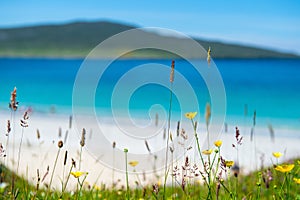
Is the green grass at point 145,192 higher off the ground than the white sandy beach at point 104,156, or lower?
higher

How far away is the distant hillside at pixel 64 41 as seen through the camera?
340 feet

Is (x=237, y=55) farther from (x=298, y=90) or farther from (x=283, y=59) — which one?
(x=298, y=90)

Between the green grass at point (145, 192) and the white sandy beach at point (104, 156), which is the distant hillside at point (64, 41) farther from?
the green grass at point (145, 192)

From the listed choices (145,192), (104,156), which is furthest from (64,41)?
(145,192)

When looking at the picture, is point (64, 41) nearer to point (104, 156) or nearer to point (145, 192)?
point (104, 156)

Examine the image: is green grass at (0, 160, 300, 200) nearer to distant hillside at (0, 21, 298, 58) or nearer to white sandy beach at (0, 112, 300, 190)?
white sandy beach at (0, 112, 300, 190)

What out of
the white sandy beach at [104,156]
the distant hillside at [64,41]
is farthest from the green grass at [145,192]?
the distant hillside at [64,41]

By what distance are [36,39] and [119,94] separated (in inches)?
2756

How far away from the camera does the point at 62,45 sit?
106 metres

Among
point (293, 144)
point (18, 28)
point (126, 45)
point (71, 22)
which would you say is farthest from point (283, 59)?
point (293, 144)

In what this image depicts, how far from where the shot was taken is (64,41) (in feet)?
349

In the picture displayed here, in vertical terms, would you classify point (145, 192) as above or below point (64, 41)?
below

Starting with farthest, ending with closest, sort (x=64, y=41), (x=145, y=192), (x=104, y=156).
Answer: (x=64, y=41)
(x=104, y=156)
(x=145, y=192)

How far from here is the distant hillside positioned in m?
104
